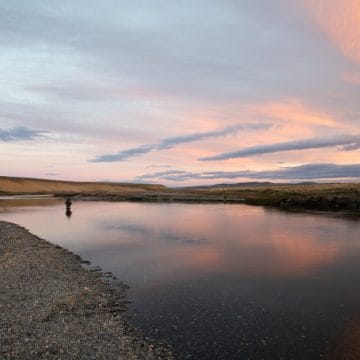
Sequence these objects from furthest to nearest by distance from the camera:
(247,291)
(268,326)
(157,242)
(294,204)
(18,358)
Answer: (294,204) → (157,242) → (247,291) → (268,326) → (18,358)

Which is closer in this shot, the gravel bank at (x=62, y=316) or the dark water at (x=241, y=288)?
the gravel bank at (x=62, y=316)

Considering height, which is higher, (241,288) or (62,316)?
(62,316)

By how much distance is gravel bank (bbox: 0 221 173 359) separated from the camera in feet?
33.6

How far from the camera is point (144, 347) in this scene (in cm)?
1086

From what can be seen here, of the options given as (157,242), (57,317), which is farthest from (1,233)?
(57,317)

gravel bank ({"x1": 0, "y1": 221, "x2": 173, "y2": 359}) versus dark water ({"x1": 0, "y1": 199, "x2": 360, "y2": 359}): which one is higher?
gravel bank ({"x1": 0, "y1": 221, "x2": 173, "y2": 359})

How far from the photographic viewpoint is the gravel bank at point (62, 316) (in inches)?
403

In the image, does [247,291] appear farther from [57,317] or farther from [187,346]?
[57,317]

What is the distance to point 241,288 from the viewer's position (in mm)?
16844

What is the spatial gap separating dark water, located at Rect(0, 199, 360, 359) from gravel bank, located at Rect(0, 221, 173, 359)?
3.30 feet

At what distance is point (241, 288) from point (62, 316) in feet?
27.5

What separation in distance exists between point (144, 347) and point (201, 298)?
5.00m

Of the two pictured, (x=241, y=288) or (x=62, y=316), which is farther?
(x=241, y=288)

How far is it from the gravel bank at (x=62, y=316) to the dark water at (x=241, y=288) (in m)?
1.01
